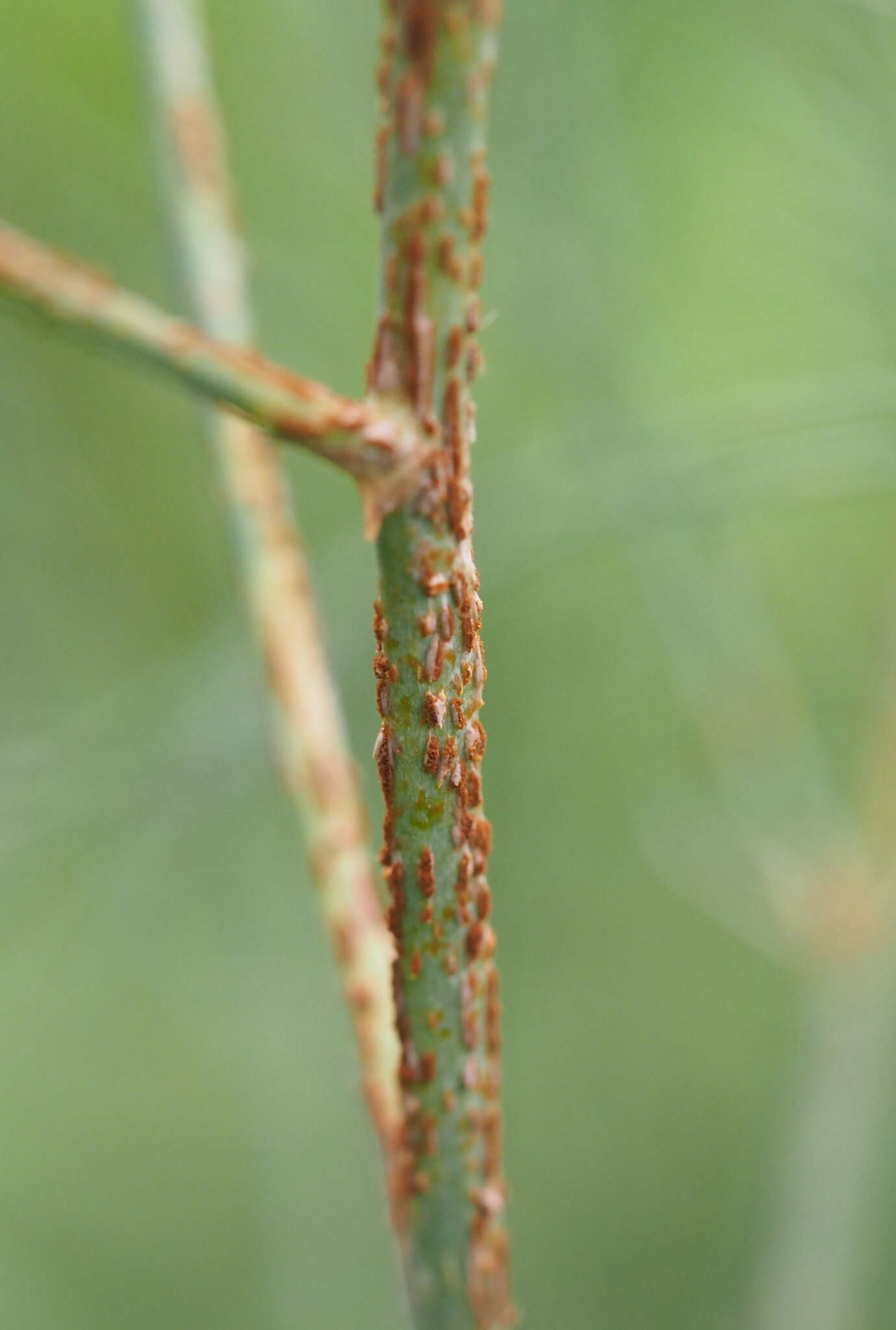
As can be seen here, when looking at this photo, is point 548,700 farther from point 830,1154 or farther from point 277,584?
point 277,584

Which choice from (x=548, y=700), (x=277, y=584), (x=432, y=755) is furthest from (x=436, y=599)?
(x=548, y=700)

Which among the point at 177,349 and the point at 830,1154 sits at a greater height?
the point at 177,349

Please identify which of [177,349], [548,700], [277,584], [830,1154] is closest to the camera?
[177,349]

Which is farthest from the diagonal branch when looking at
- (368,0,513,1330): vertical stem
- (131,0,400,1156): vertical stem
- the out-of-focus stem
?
the out-of-focus stem

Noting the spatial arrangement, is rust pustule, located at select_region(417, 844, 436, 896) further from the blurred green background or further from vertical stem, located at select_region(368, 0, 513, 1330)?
the blurred green background

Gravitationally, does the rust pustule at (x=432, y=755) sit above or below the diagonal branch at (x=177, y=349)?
below

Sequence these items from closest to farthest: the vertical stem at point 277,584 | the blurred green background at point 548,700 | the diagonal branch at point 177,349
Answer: the diagonal branch at point 177,349, the vertical stem at point 277,584, the blurred green background at point 548,700

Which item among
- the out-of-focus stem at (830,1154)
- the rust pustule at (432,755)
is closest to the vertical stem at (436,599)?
the rust pustule at (432,755)

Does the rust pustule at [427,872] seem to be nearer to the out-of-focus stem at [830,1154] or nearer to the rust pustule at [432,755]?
the rust pustule at [432,755]
